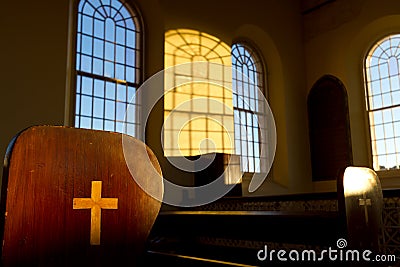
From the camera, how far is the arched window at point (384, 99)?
7949mm

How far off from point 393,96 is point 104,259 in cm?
792

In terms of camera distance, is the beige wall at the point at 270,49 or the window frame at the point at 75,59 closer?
the beige wall at the point at 270,49

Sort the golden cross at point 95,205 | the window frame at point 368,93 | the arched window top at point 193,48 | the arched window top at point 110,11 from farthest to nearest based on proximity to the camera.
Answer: the window frame at point 368,93 → the arched window top at point 193,48 → the arched window top at point 110,11 → the golden cross at point 95,205

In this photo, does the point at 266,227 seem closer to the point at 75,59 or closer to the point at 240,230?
the point at 240,230

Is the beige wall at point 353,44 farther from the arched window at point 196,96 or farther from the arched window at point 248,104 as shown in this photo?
the arched window at point 196,96

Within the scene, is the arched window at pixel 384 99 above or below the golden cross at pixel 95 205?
above

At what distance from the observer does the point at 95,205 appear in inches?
50.7

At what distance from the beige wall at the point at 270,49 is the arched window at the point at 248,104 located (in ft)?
0.85

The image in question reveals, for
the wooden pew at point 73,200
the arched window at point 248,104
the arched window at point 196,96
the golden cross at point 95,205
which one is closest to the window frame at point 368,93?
the arched window at point 248,104

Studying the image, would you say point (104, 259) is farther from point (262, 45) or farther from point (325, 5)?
point (325, 5)

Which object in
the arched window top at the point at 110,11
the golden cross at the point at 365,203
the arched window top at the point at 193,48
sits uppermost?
the arched window top at the point at 110,11

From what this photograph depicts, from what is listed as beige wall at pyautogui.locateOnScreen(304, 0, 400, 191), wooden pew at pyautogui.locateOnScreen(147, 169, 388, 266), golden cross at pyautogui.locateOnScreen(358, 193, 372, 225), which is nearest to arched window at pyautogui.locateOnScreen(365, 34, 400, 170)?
beige wall at pyautogui.locateOnScreen(304, 0, 400, 191)

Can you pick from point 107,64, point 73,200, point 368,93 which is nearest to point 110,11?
point 107,64

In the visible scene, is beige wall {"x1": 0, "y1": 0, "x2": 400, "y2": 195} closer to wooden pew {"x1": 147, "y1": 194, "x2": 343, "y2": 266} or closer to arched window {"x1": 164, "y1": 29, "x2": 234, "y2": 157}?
arched window {"x1": 164, "y1": 29, "x2": 234, "y2": 157}
